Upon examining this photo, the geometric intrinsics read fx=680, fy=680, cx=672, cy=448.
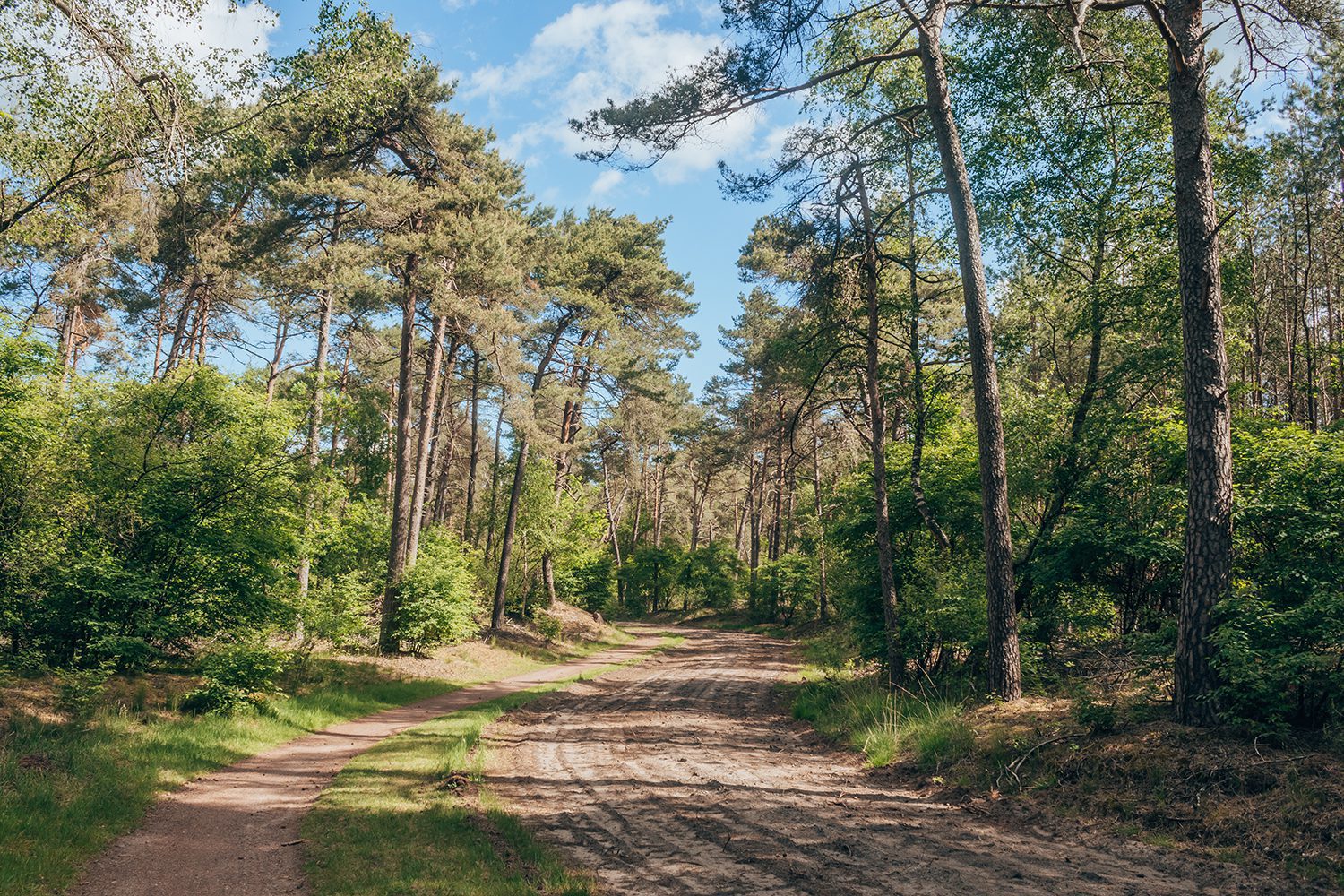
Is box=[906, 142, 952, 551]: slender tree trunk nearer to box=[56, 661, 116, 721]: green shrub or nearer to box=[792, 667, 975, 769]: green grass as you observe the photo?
box=[792, 667, 975, 769]: green grass

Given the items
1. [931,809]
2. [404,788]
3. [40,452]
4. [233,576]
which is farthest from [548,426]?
[931,809]

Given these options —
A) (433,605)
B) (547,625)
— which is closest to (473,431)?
(547,625)

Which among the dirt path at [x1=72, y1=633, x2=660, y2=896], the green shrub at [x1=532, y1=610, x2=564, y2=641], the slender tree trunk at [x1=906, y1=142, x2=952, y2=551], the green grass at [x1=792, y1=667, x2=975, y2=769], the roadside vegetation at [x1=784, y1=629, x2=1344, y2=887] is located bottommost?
the green shrub at [x1=532, y1=610, x2=564, y2=641]

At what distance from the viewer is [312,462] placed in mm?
17578

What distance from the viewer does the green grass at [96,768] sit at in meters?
5.64

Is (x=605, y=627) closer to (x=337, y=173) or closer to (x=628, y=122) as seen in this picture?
(x=337, y=173)

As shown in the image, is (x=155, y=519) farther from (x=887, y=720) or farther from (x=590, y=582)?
(x=590, y=582)

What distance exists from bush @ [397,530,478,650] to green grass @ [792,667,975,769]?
10362mm

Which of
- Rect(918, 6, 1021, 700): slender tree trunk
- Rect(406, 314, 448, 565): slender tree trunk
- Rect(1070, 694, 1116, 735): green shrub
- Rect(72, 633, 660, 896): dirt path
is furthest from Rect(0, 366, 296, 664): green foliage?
Rect(1070, 694, 1116, 735): green shrub

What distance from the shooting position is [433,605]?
62.8 feet

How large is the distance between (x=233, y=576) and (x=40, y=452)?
3.28m

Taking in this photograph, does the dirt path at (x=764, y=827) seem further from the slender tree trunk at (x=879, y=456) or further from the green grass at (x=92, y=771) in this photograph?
the green grass at (x=92, y=771)

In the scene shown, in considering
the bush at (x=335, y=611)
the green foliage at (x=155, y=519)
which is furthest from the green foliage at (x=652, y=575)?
the green foliage at (x=155, y=519)

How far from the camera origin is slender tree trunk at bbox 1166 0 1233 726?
7.26 metres
